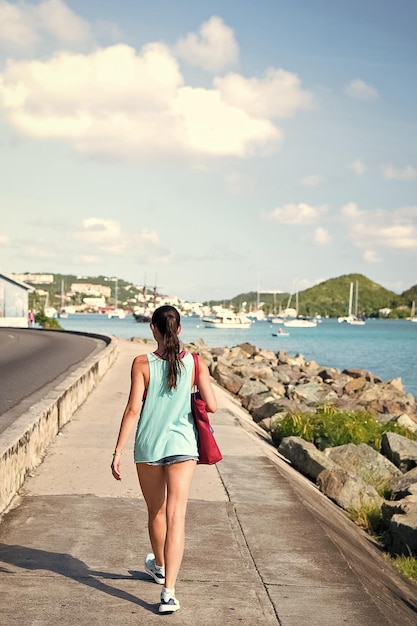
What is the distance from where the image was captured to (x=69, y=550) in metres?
5.98

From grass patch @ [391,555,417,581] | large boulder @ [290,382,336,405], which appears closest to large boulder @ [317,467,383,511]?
grass patch @ [391,555,417,581]

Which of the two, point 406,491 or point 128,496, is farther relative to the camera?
point 406,491

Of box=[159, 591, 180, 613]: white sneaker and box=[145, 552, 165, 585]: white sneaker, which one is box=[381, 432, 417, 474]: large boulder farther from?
box=[159, 591, 180, 613]: white sneaker

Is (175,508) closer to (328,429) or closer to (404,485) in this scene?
(404,485)

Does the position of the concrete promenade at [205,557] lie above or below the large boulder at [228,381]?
above

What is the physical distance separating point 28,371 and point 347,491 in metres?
12.2

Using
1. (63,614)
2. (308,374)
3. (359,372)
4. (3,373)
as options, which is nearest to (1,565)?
(63,614)

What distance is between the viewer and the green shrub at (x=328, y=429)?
1338 cm

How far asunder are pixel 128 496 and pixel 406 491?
3754mm

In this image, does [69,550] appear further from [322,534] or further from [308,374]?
[308,374]

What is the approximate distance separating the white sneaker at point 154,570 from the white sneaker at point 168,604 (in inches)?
16.2

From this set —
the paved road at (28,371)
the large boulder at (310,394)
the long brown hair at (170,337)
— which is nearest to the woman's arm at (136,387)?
the long brown hair at (170,337)

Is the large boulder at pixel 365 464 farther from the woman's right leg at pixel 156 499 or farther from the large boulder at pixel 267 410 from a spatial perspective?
the woman's right leg at pixel 156 499

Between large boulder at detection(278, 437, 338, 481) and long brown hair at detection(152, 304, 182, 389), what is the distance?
5965 millimetres
